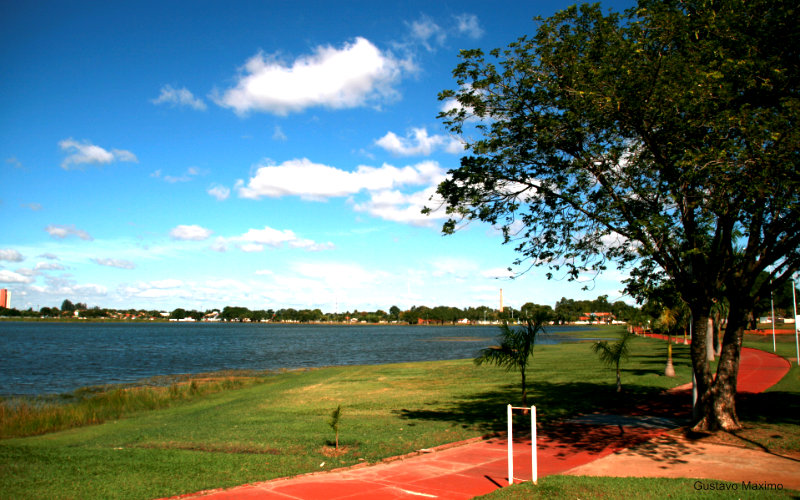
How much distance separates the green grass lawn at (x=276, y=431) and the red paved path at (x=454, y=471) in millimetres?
743

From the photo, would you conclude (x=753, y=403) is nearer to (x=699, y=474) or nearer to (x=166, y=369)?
(x=699, y=474)

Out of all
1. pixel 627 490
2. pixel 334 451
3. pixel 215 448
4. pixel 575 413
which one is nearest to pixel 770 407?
pixel 575 413

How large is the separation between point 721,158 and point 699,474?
517 cm

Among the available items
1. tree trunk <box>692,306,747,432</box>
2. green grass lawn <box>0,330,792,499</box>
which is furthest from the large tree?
green grass lawn <box>0,330,792,499</box>

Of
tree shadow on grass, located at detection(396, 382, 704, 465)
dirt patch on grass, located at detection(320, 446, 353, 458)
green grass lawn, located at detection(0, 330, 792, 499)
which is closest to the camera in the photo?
green grass lawn, located at detection(0, 330, 792, 499)

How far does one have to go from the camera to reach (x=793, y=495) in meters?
6.39

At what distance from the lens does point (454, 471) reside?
870 cm

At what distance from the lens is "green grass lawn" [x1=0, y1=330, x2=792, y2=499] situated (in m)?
9.29

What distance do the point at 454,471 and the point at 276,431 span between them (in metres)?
6.37

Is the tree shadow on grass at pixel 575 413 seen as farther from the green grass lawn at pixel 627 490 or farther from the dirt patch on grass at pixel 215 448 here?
the dirt patch on grass at pixel 215 448

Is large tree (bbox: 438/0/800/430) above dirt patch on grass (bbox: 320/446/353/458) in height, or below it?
above

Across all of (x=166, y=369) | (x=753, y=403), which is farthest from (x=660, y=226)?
(x=166, y=369)

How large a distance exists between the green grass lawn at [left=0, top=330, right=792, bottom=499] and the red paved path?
29.2 inches

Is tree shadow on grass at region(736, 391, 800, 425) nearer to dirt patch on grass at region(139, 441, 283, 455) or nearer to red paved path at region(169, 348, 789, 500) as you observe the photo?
red paved path at region(169, 348, 789, 500)
